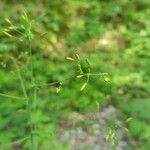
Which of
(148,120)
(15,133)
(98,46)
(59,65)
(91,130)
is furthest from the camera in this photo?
(98,46)

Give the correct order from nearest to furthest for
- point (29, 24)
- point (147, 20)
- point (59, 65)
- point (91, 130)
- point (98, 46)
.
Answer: point (29, 24) → point (91, 130) → point (59, 65) → point (98, 46) → point (147, 20)

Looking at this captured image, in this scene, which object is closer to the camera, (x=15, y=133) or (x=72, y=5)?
(x=15, y=133)

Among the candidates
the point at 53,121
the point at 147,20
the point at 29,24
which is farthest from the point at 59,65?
the point at 29,24

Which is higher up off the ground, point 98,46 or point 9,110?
point 98,46

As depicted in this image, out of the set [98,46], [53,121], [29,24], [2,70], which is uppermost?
[98,46]

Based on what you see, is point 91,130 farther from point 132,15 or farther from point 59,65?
point 132,15

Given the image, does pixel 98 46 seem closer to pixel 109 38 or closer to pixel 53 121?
pixel 109 38
